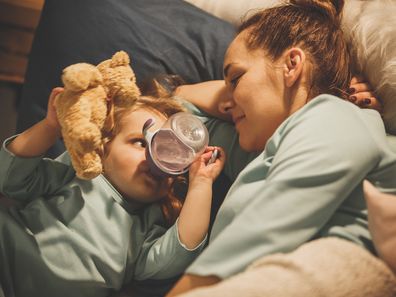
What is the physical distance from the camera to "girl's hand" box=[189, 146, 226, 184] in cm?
102

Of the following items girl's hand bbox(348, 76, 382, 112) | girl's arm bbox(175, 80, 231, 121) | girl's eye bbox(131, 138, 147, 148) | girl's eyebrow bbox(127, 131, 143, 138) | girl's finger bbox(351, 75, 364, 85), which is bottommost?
girl's eye bbox(131, 138, 147, 148)

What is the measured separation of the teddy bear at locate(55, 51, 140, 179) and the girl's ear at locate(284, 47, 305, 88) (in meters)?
0.35

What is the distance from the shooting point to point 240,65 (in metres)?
1.03

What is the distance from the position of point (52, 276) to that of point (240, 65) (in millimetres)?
665

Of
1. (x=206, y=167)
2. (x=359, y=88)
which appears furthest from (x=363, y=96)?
(x=206, y=167)

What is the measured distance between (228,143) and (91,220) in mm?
416

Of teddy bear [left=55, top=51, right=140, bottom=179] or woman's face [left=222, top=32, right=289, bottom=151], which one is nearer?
teddy bear [left=55, top=51, right=140, bottom=179]

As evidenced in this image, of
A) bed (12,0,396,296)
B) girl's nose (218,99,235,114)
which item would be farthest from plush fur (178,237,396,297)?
bed (12,0,396,296)

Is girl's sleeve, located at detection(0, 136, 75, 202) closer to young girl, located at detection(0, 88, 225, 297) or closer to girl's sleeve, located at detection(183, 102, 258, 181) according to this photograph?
young girl, located at detection(0, 88, 225, 297)

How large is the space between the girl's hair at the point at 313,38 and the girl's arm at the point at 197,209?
1.08 ft

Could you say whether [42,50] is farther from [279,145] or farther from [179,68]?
[279,145]

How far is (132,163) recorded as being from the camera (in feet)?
3.30

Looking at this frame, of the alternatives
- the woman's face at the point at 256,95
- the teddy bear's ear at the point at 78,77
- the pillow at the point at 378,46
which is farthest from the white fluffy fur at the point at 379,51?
the teddy bear's ear at the point at 78,77

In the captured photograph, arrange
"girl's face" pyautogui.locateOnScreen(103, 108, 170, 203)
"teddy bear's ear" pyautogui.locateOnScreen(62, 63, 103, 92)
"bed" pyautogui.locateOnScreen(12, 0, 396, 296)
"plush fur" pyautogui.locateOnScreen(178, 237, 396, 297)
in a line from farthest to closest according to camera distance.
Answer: "bed" pyautogui.locateOnScreen(12, 0, 396, 296) → "girl's face" pyautogui.locateOnScreen(103, 108, 170, 203) → "teddy bear's ear" pyautogui.locateOnScreen(62, 63, 103, 92) → "plush fur" pyautogui.locateOnScreen(178, 237, 396, 297)
